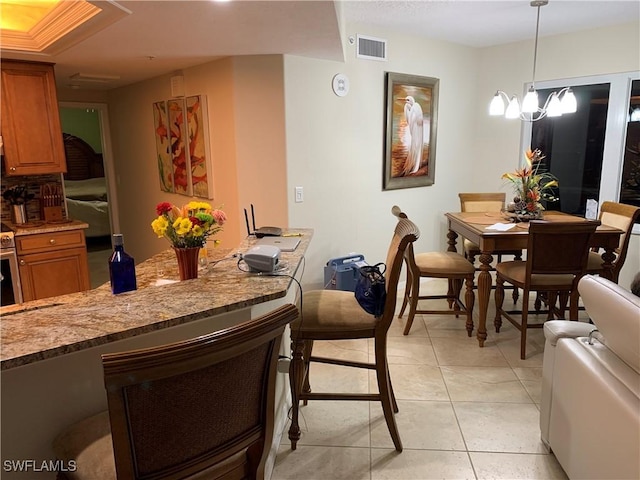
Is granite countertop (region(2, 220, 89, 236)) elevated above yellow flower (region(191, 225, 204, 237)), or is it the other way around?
yellow flower (region(191, 225, 204, 237))

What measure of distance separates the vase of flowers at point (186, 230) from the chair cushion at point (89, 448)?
694mm

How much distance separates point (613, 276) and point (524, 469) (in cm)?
201

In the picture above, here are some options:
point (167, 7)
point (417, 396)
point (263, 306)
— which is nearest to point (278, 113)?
point (167, 7)

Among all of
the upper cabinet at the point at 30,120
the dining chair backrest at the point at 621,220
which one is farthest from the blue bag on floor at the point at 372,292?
the upper cabinet at the point at 30,120

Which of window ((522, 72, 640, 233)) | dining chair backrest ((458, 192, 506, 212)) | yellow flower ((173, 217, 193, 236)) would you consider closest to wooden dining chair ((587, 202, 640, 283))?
window ((522, 72, 640, 233))

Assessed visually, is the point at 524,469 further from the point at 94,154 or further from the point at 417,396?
the point at 94,154

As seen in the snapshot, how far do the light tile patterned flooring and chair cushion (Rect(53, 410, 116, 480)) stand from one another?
1.07 meters

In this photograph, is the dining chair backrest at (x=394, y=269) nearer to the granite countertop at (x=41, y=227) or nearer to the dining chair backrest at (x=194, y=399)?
the dining chair backrest at (x=194, y=399)

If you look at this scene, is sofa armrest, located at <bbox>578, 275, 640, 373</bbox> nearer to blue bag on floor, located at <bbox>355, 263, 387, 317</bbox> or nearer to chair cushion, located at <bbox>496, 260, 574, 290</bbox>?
blue bag on floor, located at <bbox>355, 263, 387, 317</bbox>

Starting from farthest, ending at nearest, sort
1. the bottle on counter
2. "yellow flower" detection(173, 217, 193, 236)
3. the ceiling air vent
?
1. the ceiling air vent
2. "yellow flower" detection(173, 217, 193, 236)
3. the bottle on counter

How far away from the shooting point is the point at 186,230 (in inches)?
69.2

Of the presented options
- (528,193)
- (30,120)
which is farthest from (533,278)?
(30,120)

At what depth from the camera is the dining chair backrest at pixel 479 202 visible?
438 centimetres

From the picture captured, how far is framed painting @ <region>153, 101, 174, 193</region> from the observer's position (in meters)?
4.45
